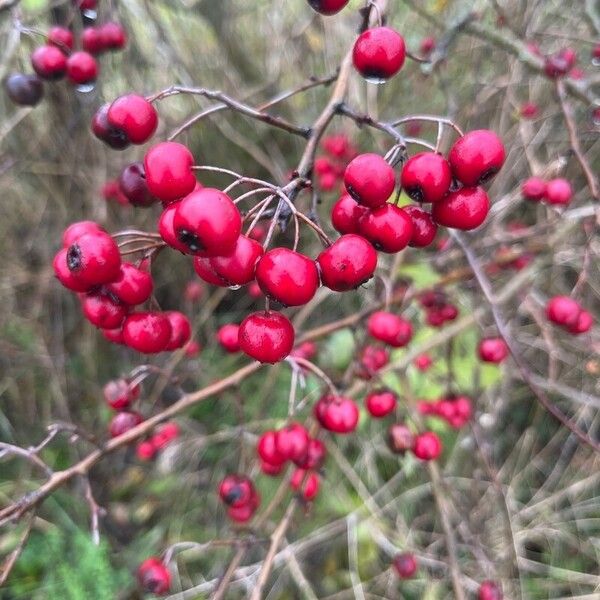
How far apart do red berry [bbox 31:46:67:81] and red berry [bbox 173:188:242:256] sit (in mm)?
1299

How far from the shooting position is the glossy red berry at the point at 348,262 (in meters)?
0.82

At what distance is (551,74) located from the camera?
178 cm

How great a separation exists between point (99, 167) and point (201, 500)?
6.36 ft

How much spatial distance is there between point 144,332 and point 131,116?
16.5 inches

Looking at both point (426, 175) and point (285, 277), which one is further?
point (426, 175)

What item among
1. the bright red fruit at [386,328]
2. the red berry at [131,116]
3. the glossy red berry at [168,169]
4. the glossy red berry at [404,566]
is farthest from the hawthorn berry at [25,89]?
the glossy red berry at [404,566]

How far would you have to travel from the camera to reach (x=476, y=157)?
880 millimetres

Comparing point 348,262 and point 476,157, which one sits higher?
point 476,157

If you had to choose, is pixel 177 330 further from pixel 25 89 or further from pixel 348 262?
pixel 25 89

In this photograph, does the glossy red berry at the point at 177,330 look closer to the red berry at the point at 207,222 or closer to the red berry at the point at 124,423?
the red berry at the point at 124,423

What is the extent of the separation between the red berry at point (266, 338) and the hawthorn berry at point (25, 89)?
4.70 ft

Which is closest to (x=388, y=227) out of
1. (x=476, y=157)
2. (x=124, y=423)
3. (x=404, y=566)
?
(x=476, y=157)

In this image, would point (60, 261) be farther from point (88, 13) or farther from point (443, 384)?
point (443, 384)

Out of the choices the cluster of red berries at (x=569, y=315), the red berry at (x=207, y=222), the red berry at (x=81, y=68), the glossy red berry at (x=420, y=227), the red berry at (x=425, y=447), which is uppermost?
the red berry at (x=81, y=68)
